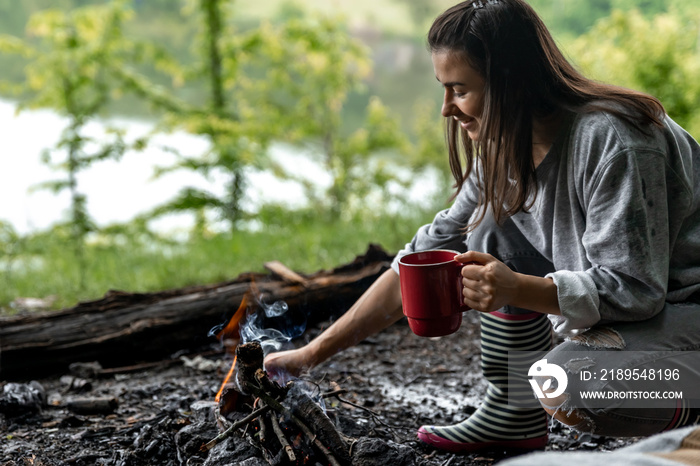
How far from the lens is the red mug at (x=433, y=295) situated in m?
1.65

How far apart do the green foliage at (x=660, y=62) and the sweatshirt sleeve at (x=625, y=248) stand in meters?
7.20

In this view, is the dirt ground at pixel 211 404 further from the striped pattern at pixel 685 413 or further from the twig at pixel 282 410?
the striped pattern at pixel 685 413

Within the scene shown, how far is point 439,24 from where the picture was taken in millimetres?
1771

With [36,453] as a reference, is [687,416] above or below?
above

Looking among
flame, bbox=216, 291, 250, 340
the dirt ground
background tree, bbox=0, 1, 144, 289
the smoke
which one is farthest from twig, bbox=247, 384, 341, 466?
background tree, bbox=0, 1, 144, 289

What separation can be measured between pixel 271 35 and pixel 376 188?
2.21 m

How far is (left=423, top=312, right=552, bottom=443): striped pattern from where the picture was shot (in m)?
2.08

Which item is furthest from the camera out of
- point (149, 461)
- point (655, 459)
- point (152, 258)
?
point (152, 258)

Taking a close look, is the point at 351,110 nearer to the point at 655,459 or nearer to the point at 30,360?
the point at 30,360

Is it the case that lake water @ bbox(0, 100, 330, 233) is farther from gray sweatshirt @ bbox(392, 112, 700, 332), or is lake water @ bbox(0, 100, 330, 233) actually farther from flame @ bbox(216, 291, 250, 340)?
gray sweatshirt @ bbox(392, 112, 700, 332)

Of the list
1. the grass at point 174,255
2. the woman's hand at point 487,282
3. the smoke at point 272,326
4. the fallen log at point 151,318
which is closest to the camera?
the woman's hand at point 487,282

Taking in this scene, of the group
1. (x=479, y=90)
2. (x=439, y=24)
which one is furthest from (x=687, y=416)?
(x=439, y=24)

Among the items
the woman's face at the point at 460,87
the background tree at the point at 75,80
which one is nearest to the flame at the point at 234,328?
the woman's face at the point at 460,87

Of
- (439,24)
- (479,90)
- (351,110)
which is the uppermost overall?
(351,110)
